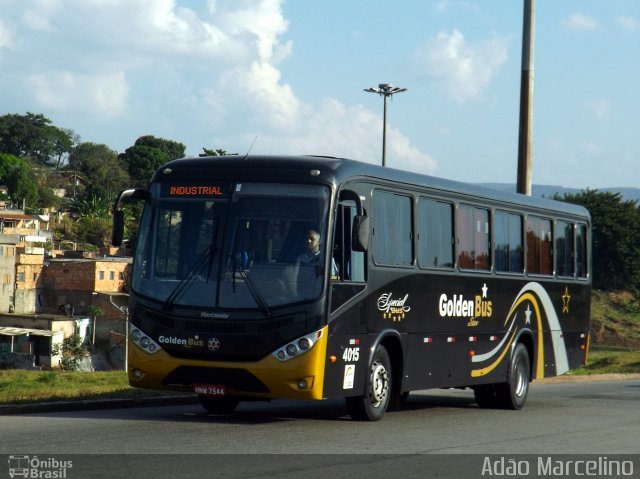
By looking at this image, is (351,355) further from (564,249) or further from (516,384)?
(564,249)

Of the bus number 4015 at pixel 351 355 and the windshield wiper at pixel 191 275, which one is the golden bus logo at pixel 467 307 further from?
the windshield wiper at pixel 191 275

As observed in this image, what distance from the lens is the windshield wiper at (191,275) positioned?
14.1m

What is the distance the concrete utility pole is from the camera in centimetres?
2738

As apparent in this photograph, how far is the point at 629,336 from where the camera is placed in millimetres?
97562

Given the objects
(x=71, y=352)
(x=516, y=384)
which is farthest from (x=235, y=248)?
(x=71, y=352)

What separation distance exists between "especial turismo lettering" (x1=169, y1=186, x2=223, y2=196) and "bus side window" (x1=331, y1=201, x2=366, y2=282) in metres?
1.42

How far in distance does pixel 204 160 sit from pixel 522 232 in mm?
6713

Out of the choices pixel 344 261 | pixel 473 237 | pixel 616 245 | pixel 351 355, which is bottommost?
pixel 351 355

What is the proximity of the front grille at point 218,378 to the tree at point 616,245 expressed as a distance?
91.4 m

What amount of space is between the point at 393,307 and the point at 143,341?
3187mm

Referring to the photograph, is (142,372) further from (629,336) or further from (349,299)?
(629,336)

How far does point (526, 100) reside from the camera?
27.5 meters

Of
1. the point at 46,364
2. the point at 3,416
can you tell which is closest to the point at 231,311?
the point at 3,416

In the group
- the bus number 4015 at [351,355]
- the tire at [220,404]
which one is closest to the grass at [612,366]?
the tire at [220,404]
